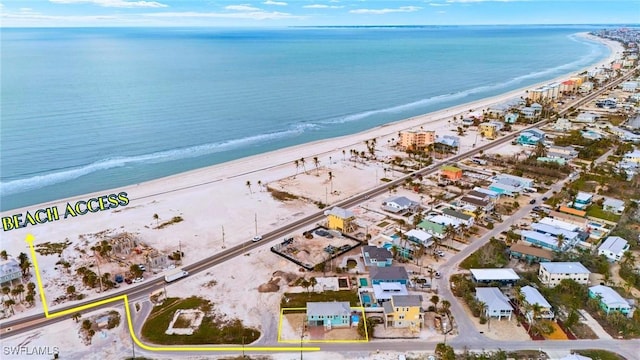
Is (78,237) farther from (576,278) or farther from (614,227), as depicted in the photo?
(614,227)

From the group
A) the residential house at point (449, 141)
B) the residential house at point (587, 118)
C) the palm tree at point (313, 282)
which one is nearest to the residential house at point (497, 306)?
the palm tree at point (313, 282)

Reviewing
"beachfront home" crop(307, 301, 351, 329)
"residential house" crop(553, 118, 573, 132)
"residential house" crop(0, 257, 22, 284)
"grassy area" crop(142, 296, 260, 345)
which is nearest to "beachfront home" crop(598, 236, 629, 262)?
"beachfront home" crop(307, 301, 351, 329)

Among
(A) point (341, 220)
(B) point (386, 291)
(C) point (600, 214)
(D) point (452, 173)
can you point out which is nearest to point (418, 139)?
(D) point (452, 173)

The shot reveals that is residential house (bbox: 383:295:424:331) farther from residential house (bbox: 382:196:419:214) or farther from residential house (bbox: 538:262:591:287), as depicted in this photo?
residential house (bbox: 382:196:419:214)

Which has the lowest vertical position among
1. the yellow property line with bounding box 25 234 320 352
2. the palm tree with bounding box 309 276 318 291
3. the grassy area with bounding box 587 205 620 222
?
the yellow property line with bounding box 25 234 320 352

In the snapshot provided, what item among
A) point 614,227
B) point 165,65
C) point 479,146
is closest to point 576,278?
point 614,227

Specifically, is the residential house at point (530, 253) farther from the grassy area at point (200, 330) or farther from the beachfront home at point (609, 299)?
the grassy area at point (200, 330)
